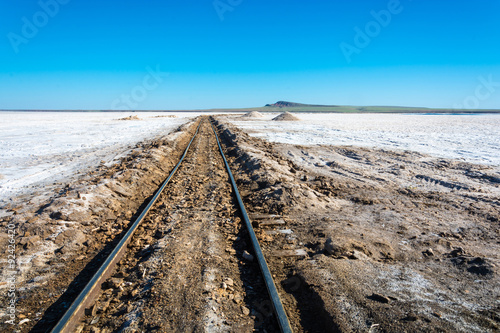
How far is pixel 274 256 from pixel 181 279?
4.80ft

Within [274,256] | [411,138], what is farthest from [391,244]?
[411,138]

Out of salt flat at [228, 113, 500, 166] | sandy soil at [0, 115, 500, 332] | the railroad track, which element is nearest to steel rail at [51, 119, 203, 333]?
the railroad track

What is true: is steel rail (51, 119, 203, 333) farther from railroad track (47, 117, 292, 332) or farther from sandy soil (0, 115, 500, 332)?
sandy soil (0, 115, 500, 332)

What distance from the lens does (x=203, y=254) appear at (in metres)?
4.39

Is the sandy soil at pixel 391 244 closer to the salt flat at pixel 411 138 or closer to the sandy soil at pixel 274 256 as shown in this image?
the sandy soil at pixel 274 256

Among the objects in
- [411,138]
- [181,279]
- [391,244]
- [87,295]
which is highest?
[87,295]

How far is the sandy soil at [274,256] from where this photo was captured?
311 centimetres

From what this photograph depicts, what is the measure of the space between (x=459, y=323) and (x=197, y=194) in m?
5.76

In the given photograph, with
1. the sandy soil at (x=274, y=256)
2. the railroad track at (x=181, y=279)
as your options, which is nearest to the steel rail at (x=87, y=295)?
the railroad track at (x=181, y=279)

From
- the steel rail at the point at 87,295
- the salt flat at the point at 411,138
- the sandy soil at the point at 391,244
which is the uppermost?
the steel rail at the point at 87,295

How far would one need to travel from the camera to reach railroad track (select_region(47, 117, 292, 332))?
2993mm

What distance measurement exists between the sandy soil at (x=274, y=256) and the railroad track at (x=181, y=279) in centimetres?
2

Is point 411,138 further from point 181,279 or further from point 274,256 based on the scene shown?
point 181,279

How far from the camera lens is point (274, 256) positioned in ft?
14.7
